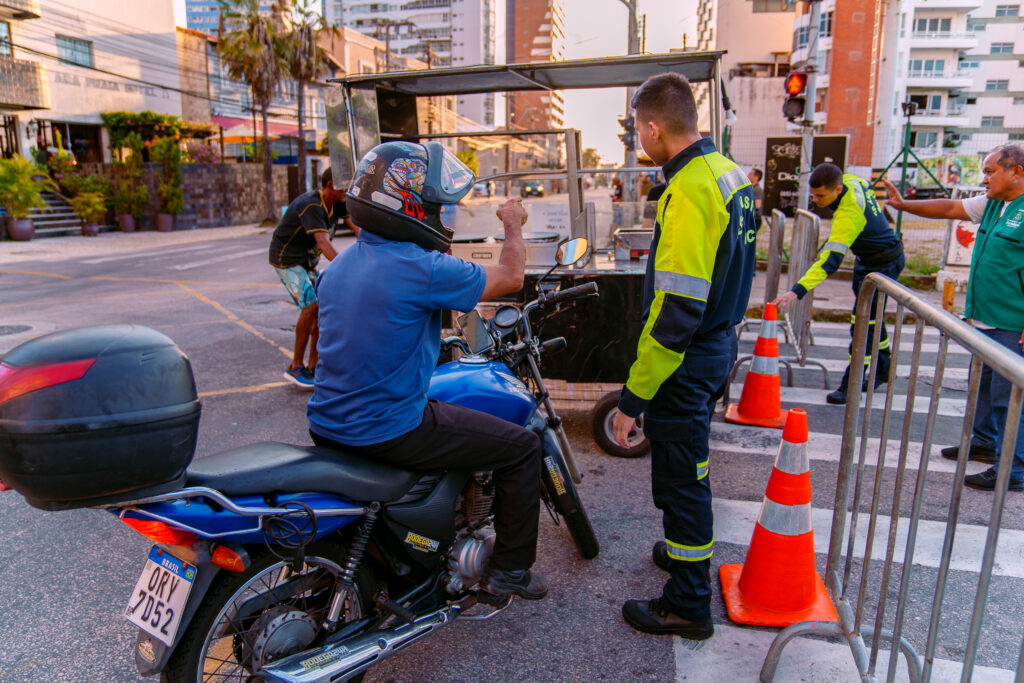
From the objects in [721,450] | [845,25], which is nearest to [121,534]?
[721,450]

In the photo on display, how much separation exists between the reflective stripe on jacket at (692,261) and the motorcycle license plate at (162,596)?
170 centimetres

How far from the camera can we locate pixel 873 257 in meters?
6.08

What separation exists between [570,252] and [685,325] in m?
0.64

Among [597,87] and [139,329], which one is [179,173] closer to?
[597,87]

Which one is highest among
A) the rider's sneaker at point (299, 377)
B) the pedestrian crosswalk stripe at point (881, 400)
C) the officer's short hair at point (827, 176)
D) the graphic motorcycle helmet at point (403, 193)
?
the officer's short hair at point (827, 176)

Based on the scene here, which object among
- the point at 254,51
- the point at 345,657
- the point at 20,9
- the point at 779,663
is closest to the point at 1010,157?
the point at 779,663

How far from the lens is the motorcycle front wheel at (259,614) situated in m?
2.15

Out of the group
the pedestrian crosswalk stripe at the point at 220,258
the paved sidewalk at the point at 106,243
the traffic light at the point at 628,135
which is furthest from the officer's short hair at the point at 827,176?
the paved sidewalk at the point at 106,243

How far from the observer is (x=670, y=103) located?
291 cm

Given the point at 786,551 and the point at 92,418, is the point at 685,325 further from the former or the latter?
the point at 92,418

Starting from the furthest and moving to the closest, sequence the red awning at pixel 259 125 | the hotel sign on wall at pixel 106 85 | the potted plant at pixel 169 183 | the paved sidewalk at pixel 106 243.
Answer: the red awning at pixel 259 125 < the hotel sign on wall at pixel 106 85 < the potted plant at pixel 169 183 < the paved sidewalk at pixel 106 243

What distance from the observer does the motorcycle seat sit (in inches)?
85.1

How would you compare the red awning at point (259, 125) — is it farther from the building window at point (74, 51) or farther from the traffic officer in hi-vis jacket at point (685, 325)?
the traffic officer in hi-vis jacket at point (685, 325)

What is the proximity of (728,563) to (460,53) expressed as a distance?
4855 inches
